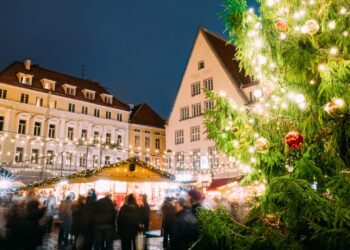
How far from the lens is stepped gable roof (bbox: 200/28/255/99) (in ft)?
87.7

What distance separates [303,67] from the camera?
14.1 feet

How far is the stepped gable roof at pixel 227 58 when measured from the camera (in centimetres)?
2672

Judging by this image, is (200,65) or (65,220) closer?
(65,220)

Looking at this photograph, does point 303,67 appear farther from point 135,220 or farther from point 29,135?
point 29,135

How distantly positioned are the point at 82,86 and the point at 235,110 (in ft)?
130

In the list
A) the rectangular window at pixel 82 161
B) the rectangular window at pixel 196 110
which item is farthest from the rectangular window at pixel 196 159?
the rectangular window at pixel 82 161

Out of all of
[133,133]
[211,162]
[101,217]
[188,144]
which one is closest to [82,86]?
[133,133]

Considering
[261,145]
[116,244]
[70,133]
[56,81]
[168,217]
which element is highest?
[56,81]

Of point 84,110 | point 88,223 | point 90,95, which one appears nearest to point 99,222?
point 88,223

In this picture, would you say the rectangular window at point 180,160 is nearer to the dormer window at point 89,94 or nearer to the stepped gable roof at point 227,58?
the stepped gable roof at point 227,58

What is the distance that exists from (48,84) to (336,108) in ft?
124

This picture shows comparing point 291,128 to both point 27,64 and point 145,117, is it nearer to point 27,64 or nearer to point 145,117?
point 27,64

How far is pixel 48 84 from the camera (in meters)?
37.8

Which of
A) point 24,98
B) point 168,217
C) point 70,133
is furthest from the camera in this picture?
point 70,133
